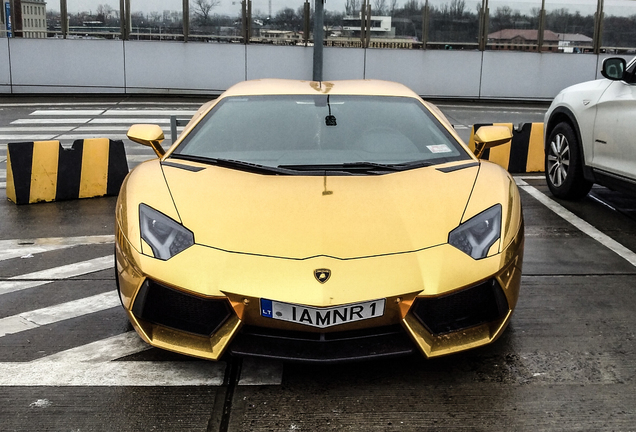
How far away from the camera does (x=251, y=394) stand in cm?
327

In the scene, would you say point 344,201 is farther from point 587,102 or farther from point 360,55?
point 360,55

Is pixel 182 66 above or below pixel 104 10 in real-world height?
below

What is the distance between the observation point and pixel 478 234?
349 cm

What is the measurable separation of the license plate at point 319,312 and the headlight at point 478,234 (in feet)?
1.84

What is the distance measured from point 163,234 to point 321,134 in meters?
1.37

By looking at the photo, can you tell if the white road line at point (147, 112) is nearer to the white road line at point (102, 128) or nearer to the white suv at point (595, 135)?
the white road line at point (102, 128)

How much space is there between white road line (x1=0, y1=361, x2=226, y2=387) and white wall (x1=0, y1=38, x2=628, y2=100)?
16179 mm

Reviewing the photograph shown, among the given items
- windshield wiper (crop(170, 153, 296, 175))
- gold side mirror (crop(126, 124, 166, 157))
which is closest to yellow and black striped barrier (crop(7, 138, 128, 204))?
gold side mirror (crop(126, 124, 166, 157))

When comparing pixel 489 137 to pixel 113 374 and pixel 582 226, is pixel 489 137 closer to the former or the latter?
pixel 582 226

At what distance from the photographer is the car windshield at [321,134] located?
4.22 m

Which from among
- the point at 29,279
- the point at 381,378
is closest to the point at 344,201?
the point at 381,378

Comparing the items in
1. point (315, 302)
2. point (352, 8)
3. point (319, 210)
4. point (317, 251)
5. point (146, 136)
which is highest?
point (352, 8)

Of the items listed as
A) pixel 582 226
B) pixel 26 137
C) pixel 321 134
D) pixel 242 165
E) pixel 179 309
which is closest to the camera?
pixel 179 309

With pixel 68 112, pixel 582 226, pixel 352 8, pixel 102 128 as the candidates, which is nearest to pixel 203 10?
pixel 352 8
